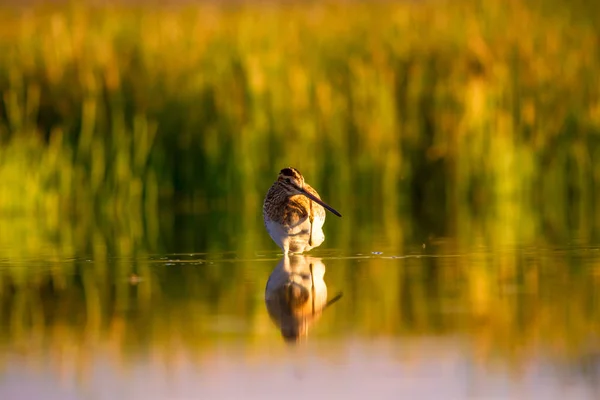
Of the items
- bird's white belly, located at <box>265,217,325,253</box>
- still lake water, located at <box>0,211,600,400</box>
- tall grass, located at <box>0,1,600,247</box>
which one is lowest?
still lake water, located at <box>0,211,600,400</box>

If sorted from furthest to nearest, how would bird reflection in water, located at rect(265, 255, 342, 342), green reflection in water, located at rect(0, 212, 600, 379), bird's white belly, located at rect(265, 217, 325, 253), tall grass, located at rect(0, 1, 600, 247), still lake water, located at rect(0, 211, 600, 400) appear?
tall grass, located at rect(0, 1, 600, 247)
bird's white belly, located at rect(265, 217, 325, 253)
bird reflection in water, located at rect(265, 255, 342, 342)
green reflection in water, located at rect(0, 212, 600, 379)
still lake water, located at rect(0, 211, 600, 400)

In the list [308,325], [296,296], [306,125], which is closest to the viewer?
[308,325]

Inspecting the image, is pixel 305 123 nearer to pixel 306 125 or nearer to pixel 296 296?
pixel 306 125

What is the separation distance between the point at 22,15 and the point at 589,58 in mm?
8169

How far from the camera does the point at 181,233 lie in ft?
38.2

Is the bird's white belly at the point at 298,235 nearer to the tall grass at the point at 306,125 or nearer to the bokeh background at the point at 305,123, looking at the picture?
the bokeh background at the point at 305,123

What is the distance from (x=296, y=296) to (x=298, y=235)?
2.04m

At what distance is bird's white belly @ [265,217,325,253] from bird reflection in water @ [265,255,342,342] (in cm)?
20

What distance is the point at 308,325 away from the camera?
634cm

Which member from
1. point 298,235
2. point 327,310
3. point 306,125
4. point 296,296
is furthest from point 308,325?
point 306,125

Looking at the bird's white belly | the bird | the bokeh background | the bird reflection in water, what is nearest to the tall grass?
the bokeh background

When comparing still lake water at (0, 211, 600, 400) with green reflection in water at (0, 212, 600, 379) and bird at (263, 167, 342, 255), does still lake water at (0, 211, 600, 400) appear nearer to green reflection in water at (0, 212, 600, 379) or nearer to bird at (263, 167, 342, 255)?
green reflection in water at (0, 212, 600, 379)

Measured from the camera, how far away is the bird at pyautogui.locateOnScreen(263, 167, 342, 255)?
368 inches

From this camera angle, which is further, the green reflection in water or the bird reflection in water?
the bird reflection in water
